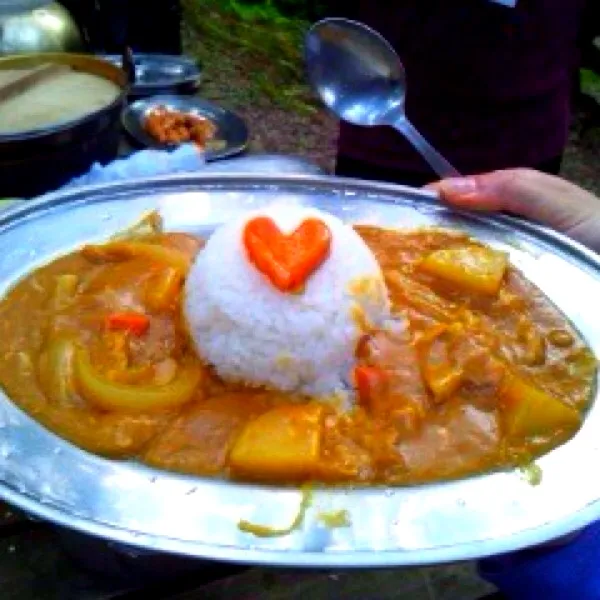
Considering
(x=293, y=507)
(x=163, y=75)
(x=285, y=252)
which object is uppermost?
(x=285, y=252)

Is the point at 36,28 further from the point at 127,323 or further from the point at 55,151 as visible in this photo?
the point at 127,323

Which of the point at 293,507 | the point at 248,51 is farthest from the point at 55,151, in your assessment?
the point at 248,51

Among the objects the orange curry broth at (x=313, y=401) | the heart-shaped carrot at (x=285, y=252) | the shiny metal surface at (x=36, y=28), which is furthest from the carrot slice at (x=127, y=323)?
the shiny metal surface at (x=36, y=28)

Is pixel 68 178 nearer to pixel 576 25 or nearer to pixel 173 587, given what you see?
pixel 173 587

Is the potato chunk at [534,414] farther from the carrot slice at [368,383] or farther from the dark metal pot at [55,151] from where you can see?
the dark metal pot at [55,151]

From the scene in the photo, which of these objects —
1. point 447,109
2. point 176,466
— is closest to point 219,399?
point 176,466

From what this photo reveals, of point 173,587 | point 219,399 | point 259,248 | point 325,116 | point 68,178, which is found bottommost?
point 325,116

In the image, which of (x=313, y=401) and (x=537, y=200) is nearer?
(x=313, y=401)
